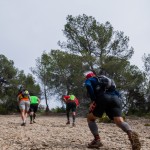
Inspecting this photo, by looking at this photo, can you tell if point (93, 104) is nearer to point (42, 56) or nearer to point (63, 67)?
point (63, 67)

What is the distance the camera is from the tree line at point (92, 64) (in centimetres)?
4219

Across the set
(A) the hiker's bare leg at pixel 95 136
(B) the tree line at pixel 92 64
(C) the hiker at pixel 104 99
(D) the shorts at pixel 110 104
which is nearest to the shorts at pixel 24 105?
(A) the hiker's bare leg at pixel 95 136

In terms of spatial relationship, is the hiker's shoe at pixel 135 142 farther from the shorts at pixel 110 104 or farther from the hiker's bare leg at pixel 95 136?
the hiker's bare leg at pixel 95 136

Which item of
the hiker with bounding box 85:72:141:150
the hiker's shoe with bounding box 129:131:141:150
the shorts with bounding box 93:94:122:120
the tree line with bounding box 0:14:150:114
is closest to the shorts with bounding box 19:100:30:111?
the hiker with bounding box 85:72:141:150

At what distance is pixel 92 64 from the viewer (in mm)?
42094

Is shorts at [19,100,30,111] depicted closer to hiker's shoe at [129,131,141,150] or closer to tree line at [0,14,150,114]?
hiker's shoe at [129,131,141,150]

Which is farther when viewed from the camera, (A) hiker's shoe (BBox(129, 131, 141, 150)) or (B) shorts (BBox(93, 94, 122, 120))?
(B) shorts (BBox(93, 94, 122, 120))

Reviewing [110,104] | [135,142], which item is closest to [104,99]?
[110,104]

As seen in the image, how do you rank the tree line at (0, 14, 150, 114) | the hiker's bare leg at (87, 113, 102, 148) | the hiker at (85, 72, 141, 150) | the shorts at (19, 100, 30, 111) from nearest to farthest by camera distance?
the hiker at (85, 72, 141, 150)
the hiker's bare leg at (87, 113, 102, 148)
the shorts at (19, 100, 30, 111)
the tree line at (0, 14, 150, 114)

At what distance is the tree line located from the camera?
42.2 metres

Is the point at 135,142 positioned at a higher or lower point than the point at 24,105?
lower

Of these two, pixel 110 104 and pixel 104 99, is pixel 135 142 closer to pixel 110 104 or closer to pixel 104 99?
pixel 110 104

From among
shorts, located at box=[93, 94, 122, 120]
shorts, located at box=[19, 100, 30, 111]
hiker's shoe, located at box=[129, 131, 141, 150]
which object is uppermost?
shorts, located at box=[19, 100, 30, 111]

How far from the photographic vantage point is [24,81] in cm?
5403
